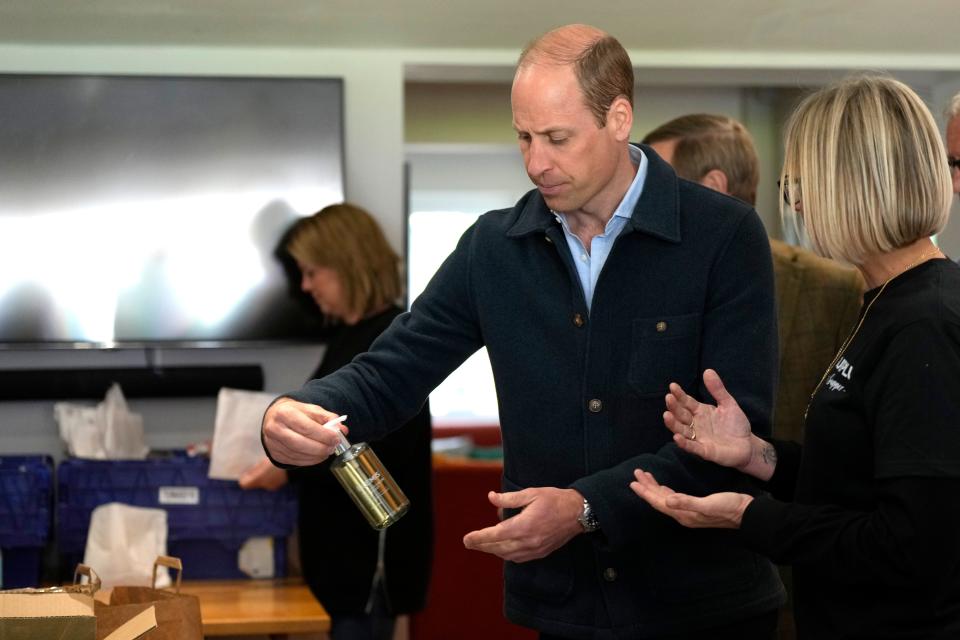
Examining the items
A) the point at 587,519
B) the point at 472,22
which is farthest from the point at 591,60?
the point at 472,22

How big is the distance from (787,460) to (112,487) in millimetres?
2049

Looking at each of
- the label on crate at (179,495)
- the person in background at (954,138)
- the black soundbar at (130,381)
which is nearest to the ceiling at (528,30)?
the black soundbar at (130,381)

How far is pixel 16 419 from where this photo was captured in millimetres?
3754

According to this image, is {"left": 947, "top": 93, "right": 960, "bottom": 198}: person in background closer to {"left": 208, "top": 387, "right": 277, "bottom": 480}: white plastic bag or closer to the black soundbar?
{"left": 208, "top": 387, "right": 277, "bottom": 480}: white plastic bag

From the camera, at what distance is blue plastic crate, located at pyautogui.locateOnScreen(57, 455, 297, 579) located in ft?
10.6

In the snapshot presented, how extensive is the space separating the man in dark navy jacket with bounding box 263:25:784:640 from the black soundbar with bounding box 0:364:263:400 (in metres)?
1.97

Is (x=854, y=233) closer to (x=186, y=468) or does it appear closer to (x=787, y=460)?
(x=787, y=460)

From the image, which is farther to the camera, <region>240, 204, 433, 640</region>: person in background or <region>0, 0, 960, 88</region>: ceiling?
<region>0, 0, 960, 88</region>: ceiling

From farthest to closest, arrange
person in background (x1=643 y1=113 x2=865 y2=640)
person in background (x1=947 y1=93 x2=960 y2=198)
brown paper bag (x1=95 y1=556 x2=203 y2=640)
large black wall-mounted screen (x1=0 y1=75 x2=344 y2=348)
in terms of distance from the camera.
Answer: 1. large black wall-mounted screen (x1=0 y1=75 x2=344 y2=348)
2. person in background (x1=643 y1=113 x2=865 y2=640)
3. person in background (x1=947 y1=93 x2=960 y2=198)
4. brown paper bag (x1=95 y1=556 x2=203 y2=640)

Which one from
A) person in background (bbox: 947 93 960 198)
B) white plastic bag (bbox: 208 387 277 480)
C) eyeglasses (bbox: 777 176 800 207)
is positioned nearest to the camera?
eyeglasses (bbox: 777 176 800 207)

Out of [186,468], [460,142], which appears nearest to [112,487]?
[186,468]

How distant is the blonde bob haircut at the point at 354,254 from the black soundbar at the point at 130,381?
0.72m

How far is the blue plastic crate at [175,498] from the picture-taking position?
10.6ft

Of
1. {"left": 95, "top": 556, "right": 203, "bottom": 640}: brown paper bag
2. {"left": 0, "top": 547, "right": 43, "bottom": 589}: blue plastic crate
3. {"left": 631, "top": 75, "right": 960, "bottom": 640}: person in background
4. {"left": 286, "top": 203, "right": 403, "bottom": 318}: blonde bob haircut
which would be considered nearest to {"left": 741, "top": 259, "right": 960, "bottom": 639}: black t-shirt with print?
{"left": 631, "top": 75, "right": 960, "bottom": 640}: person in background
